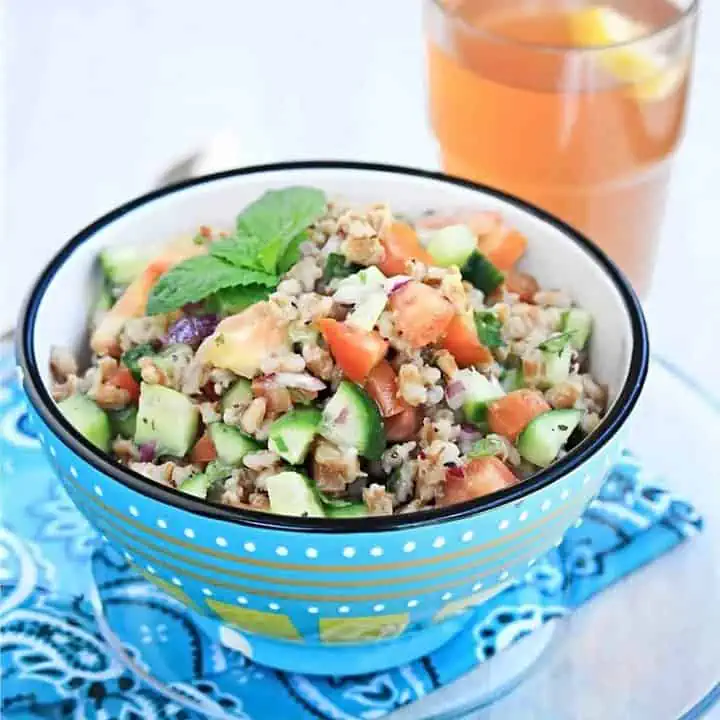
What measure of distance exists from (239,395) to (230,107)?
4.60 ft

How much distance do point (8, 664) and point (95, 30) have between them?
5.92 feet

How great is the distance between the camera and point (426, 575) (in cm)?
121

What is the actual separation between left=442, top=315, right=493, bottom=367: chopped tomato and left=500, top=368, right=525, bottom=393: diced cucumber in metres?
0.04

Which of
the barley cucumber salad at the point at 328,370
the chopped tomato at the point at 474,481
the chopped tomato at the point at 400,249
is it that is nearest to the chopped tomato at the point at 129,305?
the barley cucumber salad at the point at 328,370

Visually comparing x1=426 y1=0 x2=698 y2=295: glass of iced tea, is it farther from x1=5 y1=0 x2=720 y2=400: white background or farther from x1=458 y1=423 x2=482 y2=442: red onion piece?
x1=458 y1=423 x2=482 y2=442: red onion piece

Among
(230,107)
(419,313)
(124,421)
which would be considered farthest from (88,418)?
(230,107)

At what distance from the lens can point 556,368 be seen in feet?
4.59

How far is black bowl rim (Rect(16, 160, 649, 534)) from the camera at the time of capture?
3.76 ft

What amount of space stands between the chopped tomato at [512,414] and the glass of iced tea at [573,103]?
76 cm

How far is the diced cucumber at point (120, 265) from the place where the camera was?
5.02 feet

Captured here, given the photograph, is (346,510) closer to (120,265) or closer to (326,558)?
(326,558)

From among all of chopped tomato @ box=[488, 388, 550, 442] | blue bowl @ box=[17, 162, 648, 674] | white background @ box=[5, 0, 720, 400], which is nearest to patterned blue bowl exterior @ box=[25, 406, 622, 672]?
blue bowl @ box=[17, 162, 648, 674]

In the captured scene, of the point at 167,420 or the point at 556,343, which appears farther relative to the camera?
the point at 556,343

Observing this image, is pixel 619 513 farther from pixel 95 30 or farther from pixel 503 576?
pixel 95 30
